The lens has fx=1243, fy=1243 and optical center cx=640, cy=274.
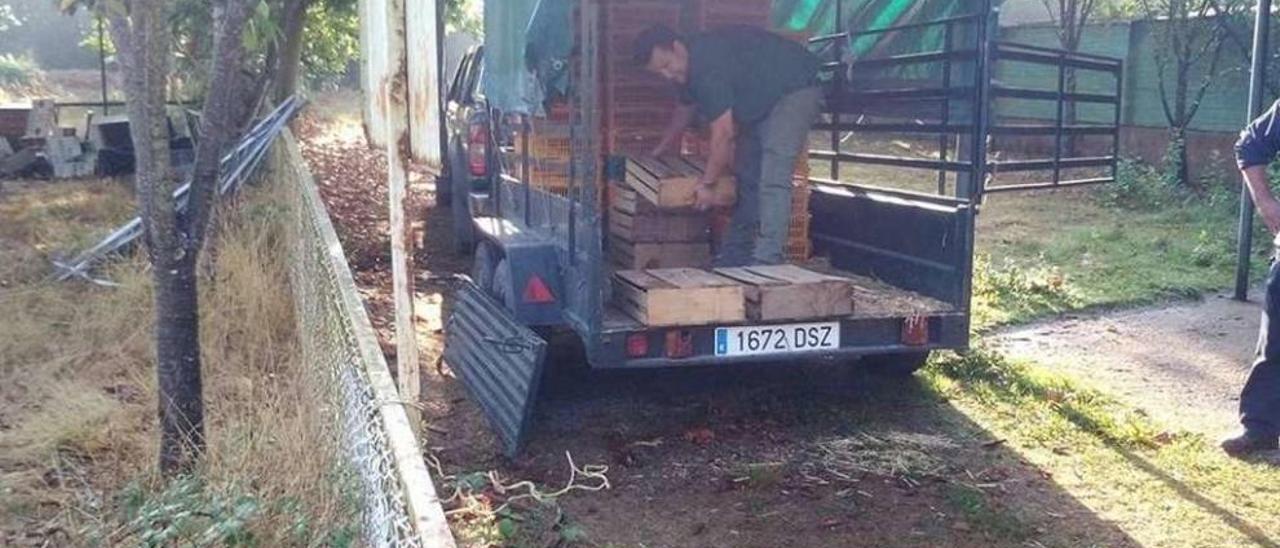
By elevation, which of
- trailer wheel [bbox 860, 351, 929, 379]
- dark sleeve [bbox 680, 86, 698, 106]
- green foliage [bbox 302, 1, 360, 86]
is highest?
green foliage [bbox 302, 1, 360, 86]

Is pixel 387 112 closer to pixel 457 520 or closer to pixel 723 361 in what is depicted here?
pixel 457 520

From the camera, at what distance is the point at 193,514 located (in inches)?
139

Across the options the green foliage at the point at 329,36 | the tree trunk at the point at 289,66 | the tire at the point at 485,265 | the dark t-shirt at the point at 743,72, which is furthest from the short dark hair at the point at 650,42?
the green foliage at the point at 329,36

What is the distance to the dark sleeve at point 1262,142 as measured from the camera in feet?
18.0

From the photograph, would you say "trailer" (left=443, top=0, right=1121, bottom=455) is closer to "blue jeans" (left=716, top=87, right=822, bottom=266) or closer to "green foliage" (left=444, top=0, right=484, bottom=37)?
"blue jeans" (left=716, top=87, right=822, bottom=266)

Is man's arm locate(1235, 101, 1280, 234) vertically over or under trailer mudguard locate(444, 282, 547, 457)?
over

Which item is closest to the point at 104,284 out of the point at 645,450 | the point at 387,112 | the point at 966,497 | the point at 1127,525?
the point at 645,450

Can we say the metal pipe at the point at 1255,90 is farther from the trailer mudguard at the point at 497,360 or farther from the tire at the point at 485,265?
the trailer mudguard at the point at 497,360

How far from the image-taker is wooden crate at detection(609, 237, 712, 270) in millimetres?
6902

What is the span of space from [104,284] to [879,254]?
479 cm

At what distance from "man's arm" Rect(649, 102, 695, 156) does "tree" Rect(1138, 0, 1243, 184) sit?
894 cm

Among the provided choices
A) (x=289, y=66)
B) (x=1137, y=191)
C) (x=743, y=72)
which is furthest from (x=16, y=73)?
(x=743, y=72)

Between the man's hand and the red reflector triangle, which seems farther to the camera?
the man's hand

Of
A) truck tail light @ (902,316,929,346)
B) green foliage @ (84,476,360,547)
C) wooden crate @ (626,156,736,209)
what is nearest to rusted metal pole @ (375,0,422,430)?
green foliage @ (84,476,360,547)
